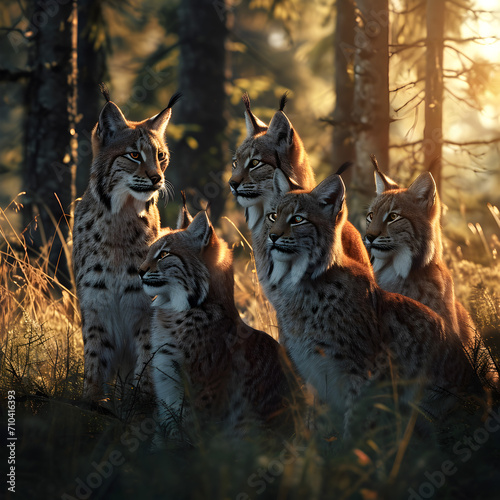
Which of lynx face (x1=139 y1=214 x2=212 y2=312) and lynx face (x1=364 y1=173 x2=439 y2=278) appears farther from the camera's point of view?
lynx face (x1=364 y1=173 x2=439 y2=278)

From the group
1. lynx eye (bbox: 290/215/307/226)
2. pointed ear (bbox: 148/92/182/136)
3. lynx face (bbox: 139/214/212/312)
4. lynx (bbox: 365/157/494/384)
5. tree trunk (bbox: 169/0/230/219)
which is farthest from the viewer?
tree trunk (bbox: 169/0/230/219)

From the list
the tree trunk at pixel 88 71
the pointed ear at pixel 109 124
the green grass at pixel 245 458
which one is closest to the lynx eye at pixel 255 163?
the pointed ear at pixel 109 124

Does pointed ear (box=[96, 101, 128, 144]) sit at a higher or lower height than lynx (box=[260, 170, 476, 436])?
higher

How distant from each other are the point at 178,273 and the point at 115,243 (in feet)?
2.61

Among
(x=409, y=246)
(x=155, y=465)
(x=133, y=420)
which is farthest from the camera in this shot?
(x=409, y=246)

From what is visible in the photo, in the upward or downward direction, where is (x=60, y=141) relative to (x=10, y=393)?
upward

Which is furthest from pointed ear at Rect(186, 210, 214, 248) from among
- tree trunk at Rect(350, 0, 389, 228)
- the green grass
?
tree trunk at Rect(350, 0, 389, 228)

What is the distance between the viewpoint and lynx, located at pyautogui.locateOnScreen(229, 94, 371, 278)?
16.9 feet

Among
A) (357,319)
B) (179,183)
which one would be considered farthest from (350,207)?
(179,183)

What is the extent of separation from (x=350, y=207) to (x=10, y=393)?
17.2 ft

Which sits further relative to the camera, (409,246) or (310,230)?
(409,246)

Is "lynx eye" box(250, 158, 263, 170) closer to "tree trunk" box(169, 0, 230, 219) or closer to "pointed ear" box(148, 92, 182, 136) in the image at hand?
"pointed ear" box(148, 92, 182, 136)

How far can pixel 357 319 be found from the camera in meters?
3.93

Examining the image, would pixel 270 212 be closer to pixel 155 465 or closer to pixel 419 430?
pixel 419 430
